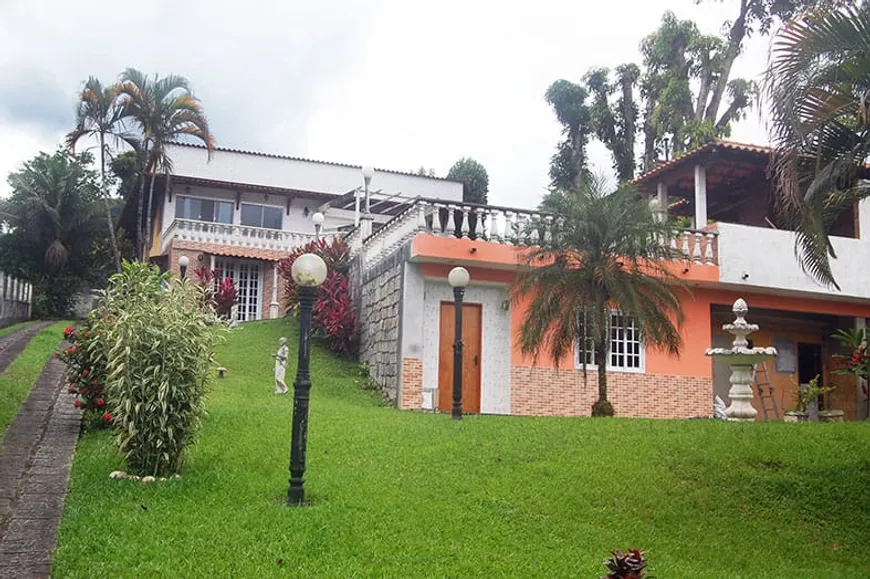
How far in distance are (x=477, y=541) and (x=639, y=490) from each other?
237cm

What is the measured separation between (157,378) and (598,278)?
6.50 metres

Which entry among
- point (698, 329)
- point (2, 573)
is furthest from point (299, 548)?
point (698, 329)

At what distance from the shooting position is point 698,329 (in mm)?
17172

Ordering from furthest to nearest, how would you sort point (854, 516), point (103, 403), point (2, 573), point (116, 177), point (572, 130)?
point (116, 177)
point (572, 130)
point (103, 403)
point (854, 516)
point (2, 573)

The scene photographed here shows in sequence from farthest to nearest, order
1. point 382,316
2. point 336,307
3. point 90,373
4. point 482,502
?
point 336,307 → point 382,316 → point 90,373 → point 482,502

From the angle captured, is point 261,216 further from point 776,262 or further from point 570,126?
point 776,262

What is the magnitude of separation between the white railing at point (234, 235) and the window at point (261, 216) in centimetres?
158

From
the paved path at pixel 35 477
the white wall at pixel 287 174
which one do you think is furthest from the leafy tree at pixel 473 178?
the paved path at pixel 35 477

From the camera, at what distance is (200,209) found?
28.3 metres

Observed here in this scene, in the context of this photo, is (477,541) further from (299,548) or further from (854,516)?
(854,516)

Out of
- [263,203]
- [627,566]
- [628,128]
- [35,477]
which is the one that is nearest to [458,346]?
[35,477]

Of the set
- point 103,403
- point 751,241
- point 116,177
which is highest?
point 116,177

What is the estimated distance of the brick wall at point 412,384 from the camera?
47.6 feet

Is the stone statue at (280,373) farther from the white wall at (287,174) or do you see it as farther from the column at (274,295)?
the white wall at (287,174)
